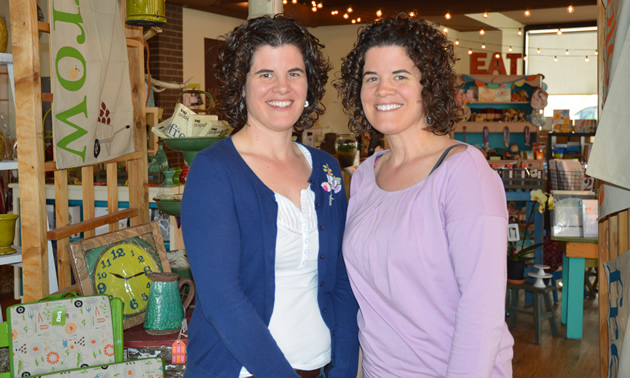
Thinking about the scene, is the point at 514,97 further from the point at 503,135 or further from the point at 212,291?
the point at 212,291

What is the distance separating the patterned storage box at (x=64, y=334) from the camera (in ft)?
6.11

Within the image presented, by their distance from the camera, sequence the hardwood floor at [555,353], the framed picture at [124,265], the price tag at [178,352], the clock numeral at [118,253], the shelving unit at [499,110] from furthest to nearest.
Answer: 1. the shelving unit at [499,110]
2. the hardwood floor at [555,353]
3. the clock numeral at [118,253]
4. the framed picture at [124,265]
5. the price tag at [178,352]

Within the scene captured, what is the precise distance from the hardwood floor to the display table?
0.11 m

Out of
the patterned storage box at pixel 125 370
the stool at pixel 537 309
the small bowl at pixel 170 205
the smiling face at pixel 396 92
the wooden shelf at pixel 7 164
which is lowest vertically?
the stool at pixel 537 309

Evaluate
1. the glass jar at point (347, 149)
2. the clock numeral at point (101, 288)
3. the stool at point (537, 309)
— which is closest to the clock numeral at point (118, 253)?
the clock numeral at point (101, 288)

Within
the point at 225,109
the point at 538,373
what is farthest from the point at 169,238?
the point at 538,373

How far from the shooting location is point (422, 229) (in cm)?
139

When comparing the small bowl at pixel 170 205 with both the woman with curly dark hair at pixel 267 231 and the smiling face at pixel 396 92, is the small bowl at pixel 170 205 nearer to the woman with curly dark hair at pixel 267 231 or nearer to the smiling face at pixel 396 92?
the woman with curly dark hair at pixel 267 231

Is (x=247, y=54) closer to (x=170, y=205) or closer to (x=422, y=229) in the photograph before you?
(x=422, y=229)

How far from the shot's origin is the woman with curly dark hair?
4.60 feet

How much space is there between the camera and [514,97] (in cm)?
837

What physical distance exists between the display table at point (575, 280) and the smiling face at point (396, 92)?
122 inches

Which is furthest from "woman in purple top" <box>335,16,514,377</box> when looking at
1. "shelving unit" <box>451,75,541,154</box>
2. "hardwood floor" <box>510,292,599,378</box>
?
"shelving unit" <box>451,75,541,154</box>

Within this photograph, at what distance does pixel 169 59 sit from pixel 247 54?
7.28 meters
